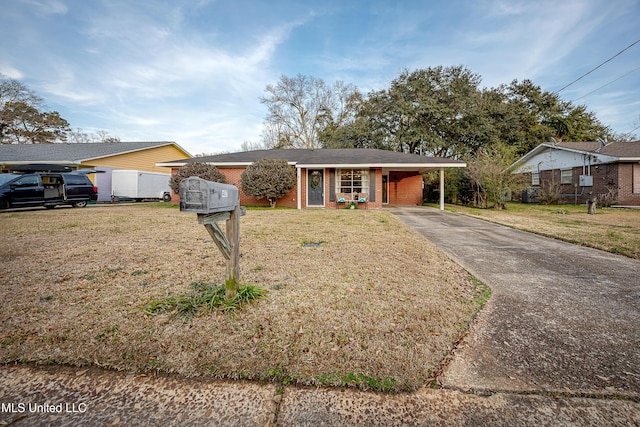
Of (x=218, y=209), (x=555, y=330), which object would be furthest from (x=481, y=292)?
(x=218, y=209)

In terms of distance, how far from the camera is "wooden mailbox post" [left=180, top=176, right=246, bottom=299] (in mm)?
1710

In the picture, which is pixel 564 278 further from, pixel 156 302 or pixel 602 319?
pixel 156 302

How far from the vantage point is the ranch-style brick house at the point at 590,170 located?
1491 cm

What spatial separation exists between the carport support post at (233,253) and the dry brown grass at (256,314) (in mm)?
230

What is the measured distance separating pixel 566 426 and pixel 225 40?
16428 millimetres

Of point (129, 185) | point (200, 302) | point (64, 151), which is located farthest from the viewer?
point (64, 151)

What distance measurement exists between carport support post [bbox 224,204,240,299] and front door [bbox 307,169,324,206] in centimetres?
1221

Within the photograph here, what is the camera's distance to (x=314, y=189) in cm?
1480

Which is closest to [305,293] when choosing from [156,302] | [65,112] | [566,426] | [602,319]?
[156,302]

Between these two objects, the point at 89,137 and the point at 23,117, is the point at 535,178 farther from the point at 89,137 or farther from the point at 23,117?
the point at 89,137

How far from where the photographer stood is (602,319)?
7.91 feet

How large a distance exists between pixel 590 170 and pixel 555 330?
20.7 meters

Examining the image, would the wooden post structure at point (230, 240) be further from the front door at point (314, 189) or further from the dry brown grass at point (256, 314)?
the front door at point (314, 189)

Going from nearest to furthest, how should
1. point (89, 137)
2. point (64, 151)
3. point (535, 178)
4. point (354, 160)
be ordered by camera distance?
point (354, 160), point (535, 178), point (64, 151), point (89, 137)
